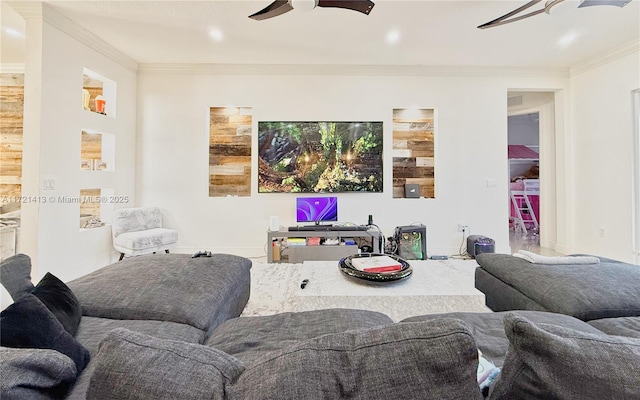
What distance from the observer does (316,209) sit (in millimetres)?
3953

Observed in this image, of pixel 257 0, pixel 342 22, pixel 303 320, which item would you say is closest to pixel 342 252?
pixel 303 320

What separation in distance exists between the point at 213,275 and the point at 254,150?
8.89 ft

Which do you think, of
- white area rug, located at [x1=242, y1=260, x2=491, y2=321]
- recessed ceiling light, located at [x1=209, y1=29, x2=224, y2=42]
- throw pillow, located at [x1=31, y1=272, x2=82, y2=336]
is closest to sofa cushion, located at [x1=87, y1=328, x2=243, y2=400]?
throw pillow, located at [x1=31, y1=272, x2=82, y2=336]

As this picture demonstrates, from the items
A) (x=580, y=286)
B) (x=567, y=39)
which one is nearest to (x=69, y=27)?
(x=580, y=286)

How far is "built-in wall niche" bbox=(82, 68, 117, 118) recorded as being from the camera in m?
3.50

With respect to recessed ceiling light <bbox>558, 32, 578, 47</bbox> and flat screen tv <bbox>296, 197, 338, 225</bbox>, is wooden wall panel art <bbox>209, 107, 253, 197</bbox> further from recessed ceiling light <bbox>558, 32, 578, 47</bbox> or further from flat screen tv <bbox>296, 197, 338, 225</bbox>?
recessed ceiling light <bbox>558, 32, 578, 47</bbox>

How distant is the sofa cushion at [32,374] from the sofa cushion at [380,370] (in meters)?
0.49

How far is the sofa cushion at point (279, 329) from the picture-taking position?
40.9 inches

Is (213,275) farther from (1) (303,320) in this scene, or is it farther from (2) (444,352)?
(2) (444,352)

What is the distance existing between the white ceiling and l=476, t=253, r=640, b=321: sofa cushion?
260 cm

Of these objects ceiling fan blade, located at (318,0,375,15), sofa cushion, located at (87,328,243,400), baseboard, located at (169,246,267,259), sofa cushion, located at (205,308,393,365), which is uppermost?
ceiling fan blade, located at (318,0,375,15)

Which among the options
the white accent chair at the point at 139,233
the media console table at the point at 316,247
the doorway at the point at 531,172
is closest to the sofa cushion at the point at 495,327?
the media console table at the point at 316,247

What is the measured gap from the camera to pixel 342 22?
304cm

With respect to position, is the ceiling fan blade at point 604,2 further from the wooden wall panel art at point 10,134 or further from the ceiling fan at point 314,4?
the wooden wall panel art at point 10,134
